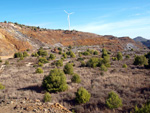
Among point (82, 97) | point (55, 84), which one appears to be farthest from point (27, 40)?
point (82, 97)

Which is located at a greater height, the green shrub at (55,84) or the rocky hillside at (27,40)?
the rocky hillside at (27,40)

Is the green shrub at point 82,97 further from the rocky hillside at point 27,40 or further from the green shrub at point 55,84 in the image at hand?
the rocky hillside at point 27,40

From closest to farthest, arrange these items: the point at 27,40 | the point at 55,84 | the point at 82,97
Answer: the point at 82,97
the point at 55,84
the point at 27,40

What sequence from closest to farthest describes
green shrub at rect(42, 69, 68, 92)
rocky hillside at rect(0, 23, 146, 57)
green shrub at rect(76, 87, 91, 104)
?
green shrub at rect(76, 87, 91, 104), green shrub at rect(42, 69, 68, 92), rocky hillside at rect(0, 23, 146, 57)

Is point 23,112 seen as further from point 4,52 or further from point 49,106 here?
point 4,52

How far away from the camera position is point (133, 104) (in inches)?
253

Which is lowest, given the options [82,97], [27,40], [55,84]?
[82,97]

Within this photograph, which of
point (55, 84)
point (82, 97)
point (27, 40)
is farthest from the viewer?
point (27, 40)

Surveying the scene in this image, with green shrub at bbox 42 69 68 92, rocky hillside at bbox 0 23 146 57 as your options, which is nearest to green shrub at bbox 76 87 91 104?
green shrub at bbox 42 69 68 92

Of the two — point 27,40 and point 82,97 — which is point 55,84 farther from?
point 27,40

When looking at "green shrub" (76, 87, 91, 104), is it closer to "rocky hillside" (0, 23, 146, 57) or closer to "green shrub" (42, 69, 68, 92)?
"green shrub" (42, 69, 68, 92)

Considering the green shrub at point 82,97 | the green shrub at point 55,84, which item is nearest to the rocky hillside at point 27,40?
the green shrub at point 55,84

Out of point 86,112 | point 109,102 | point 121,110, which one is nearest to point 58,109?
point 86,112

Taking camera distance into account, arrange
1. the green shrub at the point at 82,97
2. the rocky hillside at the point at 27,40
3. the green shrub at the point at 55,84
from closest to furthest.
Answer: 1. the green shrub at the point at 82,97
2. the green shrub at the point at 55,84
3. the rocky hillside at the point at 27,40
